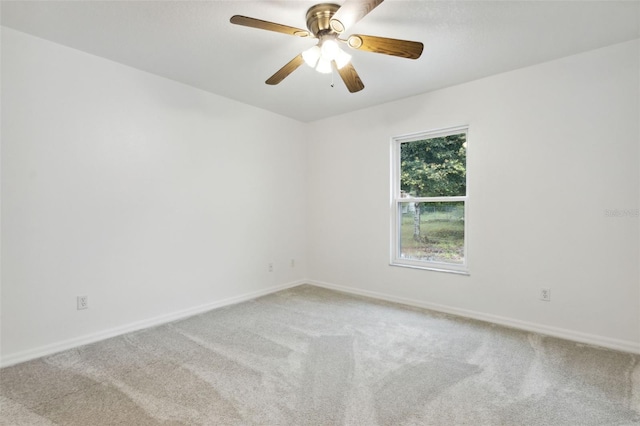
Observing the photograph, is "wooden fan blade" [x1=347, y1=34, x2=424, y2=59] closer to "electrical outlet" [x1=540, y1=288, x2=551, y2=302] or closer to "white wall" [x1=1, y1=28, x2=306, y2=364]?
"white wall" [x1=1, y1=28, x2=306, y2=364]

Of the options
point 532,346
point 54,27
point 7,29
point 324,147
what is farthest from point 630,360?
point 7,29

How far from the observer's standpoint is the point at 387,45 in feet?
6.32

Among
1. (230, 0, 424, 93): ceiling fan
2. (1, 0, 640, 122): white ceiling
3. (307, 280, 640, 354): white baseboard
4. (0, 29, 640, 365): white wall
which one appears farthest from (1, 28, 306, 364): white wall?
(307, 280, 640, 354): white baseboard

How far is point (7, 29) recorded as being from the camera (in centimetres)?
224

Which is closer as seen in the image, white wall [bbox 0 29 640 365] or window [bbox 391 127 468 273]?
white wall [bbox 0 29 640 365]

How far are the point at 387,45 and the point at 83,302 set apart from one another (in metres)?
3.03

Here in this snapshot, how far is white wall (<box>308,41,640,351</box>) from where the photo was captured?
8.13 ft

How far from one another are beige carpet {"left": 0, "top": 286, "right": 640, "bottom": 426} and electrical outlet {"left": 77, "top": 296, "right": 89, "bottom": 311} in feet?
1.08

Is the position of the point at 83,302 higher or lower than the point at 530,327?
higher

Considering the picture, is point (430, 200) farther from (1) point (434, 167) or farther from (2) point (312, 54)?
(2) point (312, 54)

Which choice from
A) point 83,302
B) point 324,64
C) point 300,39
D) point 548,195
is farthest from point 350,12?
point 83,302

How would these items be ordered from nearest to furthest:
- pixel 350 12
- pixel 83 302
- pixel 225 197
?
pixel 350 12, pixel 83 302, pixel 225 197

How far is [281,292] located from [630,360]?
3.33m

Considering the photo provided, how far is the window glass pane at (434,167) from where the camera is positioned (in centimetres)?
339
